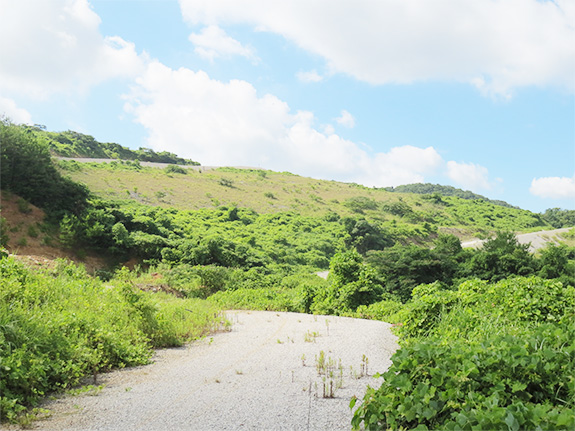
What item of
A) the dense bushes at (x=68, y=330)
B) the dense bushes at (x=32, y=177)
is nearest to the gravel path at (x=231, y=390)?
the dense bushes at (x=68, y=330)

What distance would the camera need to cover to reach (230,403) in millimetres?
4191

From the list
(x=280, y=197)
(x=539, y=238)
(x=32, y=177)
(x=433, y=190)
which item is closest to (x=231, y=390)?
A: (x=32, y=177)

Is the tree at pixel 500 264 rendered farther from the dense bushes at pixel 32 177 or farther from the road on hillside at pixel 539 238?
the road on hillside at pixel 539 238

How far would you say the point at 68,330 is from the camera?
5.50m

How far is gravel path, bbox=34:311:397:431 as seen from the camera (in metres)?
3.76

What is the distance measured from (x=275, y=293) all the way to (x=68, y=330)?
978 centimetres

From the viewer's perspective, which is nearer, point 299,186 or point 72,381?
point 72,381

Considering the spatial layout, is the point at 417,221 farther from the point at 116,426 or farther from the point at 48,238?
the point at 116,426

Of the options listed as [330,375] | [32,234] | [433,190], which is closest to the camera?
[330,375]

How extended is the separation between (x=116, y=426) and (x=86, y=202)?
20.6 metres

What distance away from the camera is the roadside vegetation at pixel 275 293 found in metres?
3.25

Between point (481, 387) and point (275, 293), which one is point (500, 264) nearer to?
point (275, 293)

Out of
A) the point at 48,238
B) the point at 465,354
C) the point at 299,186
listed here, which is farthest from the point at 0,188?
the point at 299,186

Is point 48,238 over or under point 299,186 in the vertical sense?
under
